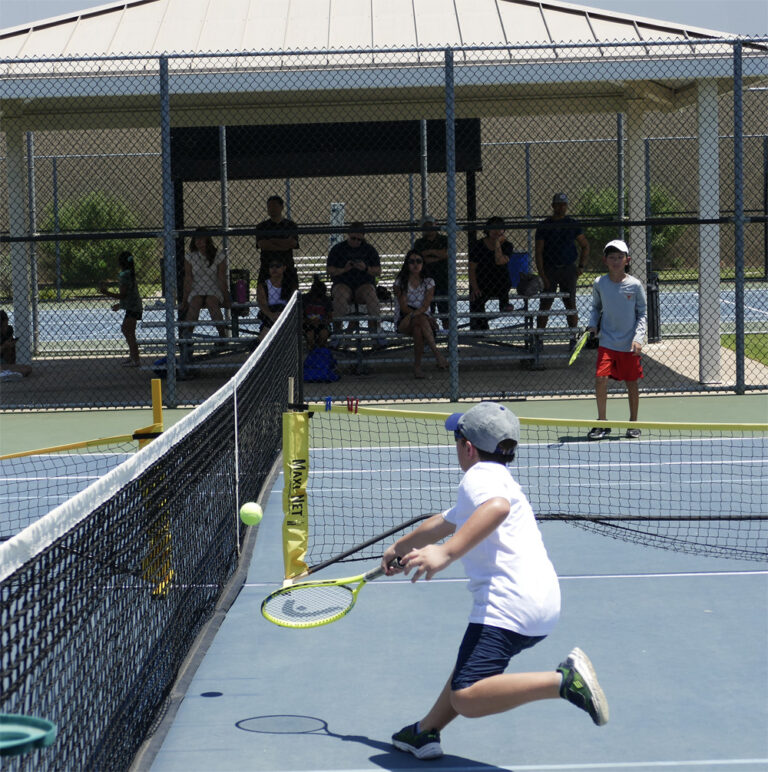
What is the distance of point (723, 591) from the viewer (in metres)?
6.34

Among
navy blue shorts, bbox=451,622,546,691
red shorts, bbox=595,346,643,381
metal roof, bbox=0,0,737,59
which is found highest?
metal roof, bbox=0,0,737,59

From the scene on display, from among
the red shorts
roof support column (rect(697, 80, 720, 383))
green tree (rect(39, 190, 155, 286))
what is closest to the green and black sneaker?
the red shorts

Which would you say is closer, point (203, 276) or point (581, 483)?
point (581, 483)

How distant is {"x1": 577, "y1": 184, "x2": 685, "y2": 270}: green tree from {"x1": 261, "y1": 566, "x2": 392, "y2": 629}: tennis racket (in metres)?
22.4

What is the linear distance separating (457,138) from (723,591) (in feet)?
39.1

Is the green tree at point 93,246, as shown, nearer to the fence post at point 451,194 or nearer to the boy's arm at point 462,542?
the fence post at point 451,194

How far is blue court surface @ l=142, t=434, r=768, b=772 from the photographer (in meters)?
4.36

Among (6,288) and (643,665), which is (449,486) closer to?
(643,665)

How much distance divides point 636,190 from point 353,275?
4351 mm

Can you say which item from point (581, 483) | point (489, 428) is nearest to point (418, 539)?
point (489, 428)

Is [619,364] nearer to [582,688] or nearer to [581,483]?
[581,483]

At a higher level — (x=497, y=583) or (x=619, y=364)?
(x=619, y=364)

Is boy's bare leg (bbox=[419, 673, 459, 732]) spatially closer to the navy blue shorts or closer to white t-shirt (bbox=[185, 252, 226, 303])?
the navy blue shorts

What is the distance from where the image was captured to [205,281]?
1545cm
